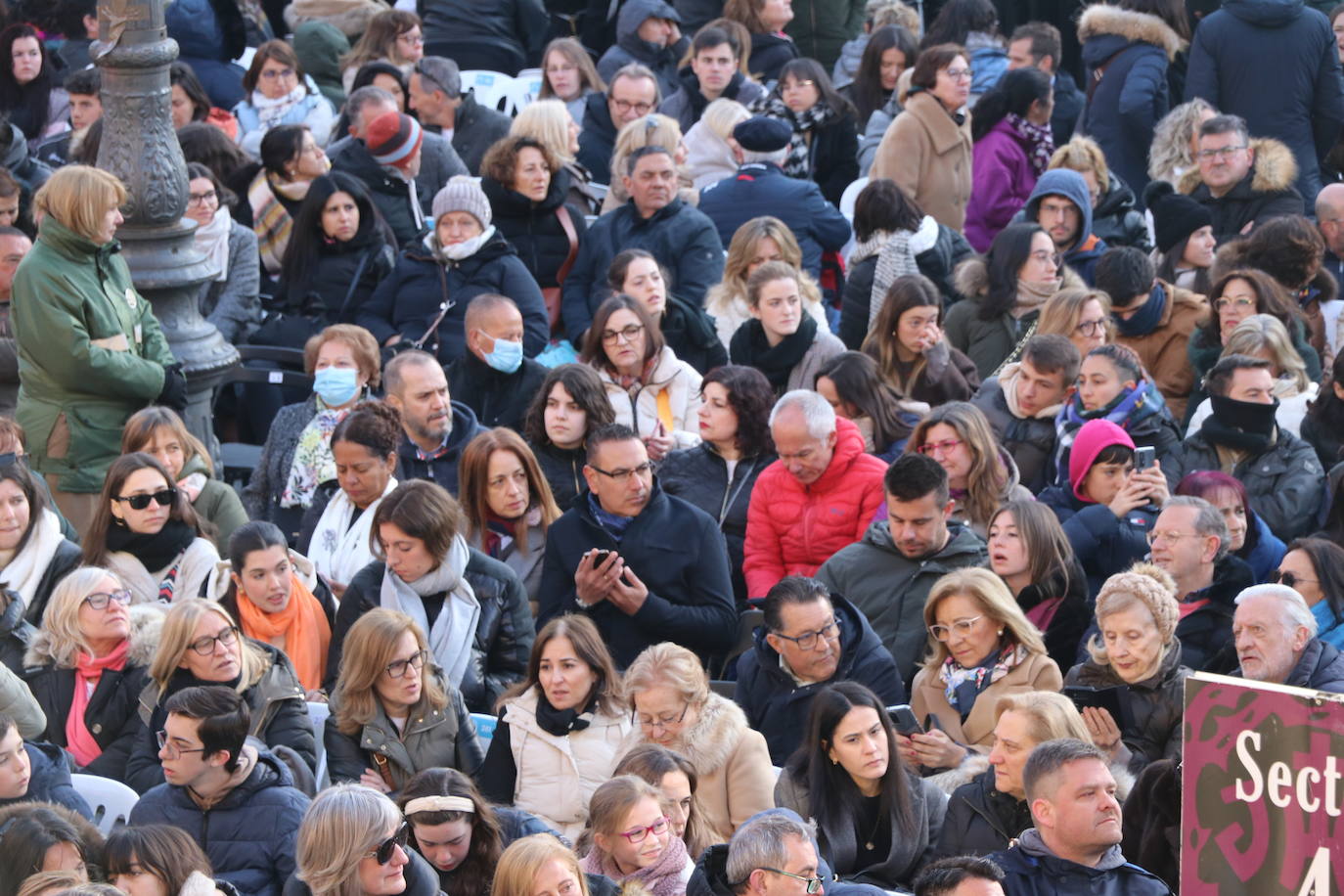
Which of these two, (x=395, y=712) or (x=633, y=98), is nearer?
(x=395, y=712)

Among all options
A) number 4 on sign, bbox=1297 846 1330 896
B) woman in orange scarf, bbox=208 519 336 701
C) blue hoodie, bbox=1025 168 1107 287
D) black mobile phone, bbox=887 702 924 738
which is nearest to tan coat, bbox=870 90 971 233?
blue hoodie, bbox=1025 168 1107 287

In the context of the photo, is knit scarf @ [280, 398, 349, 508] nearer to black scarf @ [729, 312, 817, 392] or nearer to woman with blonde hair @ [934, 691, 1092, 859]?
black scarf @ [729, 312, 817, 392]

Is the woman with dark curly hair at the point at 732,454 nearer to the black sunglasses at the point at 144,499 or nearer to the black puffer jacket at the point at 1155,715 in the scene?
the black sunglasses at the point at 144,499

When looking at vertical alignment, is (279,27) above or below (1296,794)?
below

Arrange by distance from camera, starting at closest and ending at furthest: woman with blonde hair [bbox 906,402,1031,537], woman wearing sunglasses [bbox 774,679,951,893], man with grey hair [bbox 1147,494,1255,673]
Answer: woman wearing sunglasses [bbox 774,679,951,893] → man with grey hair [bbox 1147,494,1255,673] → woman with blonde hair [bbox 906,402,1031,537]

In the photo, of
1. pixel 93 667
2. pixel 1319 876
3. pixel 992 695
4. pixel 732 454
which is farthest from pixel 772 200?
pixel 1319 876

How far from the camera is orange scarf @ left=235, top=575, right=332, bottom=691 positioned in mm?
7941

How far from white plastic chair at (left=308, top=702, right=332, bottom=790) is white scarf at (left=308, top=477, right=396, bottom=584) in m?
0.97

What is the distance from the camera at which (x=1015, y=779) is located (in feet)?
21.4

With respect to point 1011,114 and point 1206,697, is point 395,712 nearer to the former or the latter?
point 1206,697

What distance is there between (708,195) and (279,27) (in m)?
6.59

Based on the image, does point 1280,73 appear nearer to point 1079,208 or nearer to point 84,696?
point 1079,208

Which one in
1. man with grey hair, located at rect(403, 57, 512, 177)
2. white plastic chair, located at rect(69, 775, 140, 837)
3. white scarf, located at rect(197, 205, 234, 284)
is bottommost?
man with grey hair, located at rect(403, 57, 512, 177)

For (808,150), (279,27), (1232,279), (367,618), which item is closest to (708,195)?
(808,150)
